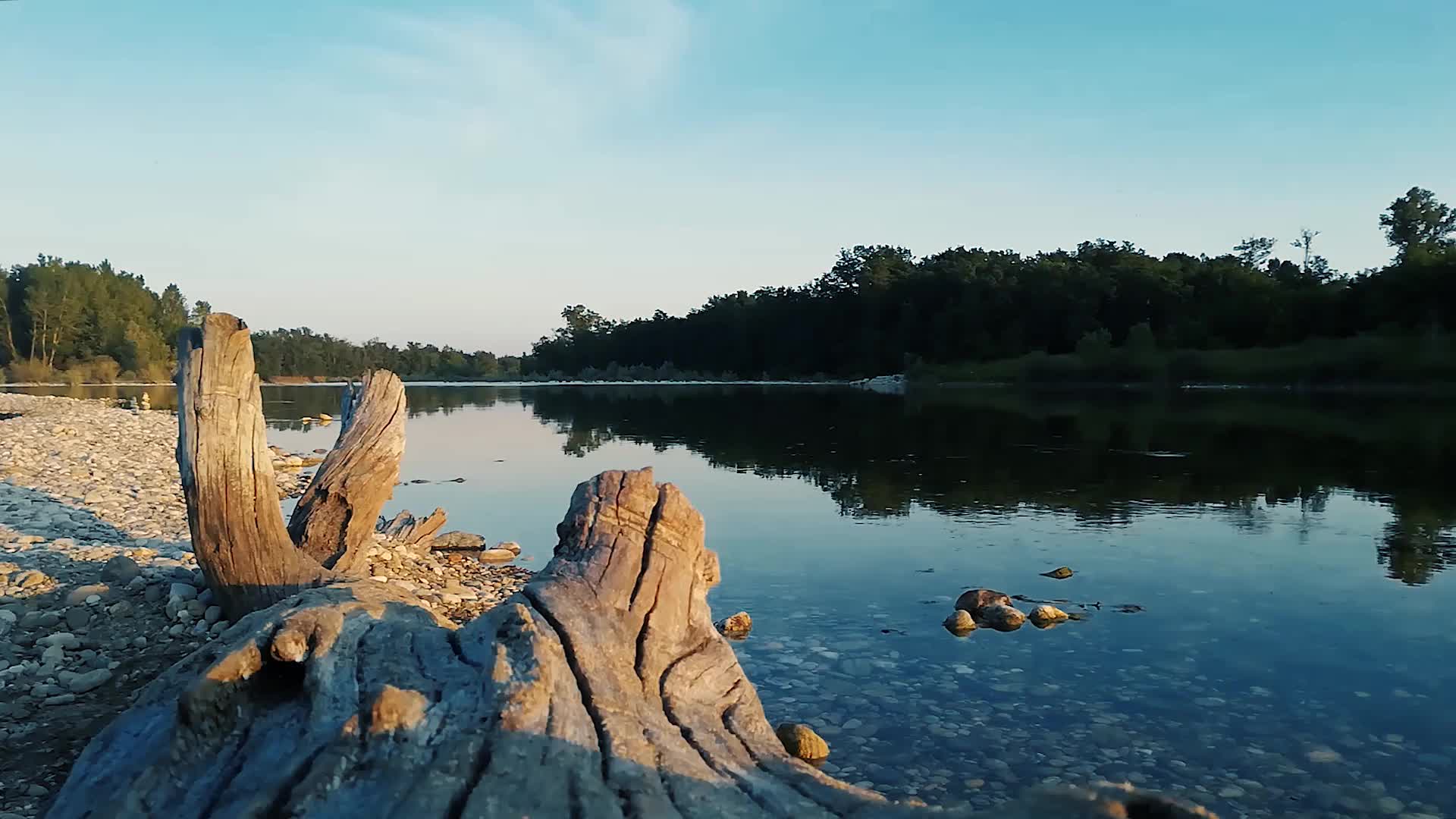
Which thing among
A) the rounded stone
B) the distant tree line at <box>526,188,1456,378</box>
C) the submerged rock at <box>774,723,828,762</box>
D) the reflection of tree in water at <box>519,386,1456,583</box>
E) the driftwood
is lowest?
the submerged rock at <box>774,723,828,762</box>

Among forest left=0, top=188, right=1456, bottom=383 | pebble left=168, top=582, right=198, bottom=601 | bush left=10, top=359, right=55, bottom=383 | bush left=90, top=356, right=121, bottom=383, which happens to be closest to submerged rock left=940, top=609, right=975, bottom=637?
pebble left=168, top=582, right=198, bottom=601

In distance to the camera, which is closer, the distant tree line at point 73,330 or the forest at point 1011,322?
the forest at point 1011,322

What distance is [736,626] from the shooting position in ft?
24.0

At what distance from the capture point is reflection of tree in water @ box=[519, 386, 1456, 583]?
525 inches

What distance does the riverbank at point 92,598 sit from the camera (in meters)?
4.80

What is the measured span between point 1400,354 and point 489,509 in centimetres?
5043

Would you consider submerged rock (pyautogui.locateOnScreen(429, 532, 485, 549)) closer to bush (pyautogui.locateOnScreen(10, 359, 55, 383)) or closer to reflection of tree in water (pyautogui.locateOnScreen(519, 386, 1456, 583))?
reflection of tree in water (pyautogui.locateOnScreen(519, 386, 1456, 583))

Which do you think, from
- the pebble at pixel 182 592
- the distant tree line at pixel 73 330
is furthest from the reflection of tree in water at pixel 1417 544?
the distant tree line at pixel 73 330

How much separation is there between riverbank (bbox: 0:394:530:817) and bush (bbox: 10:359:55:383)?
6408 cm

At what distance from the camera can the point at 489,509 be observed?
44.9ft

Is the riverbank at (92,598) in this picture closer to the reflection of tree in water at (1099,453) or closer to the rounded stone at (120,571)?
the rounded stone at (120,571)

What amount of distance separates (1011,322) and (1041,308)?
280cm

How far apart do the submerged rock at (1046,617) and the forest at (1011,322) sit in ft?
162

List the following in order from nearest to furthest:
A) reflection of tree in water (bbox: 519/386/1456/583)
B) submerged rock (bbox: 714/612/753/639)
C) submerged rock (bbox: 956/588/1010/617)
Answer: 1. submerged rock (bbox: 714/612/753/639)
2. submerged rock (bbox: 956/588/1010/617)
3. reflection of tree in water (bbox: 519/386/1456/583)
